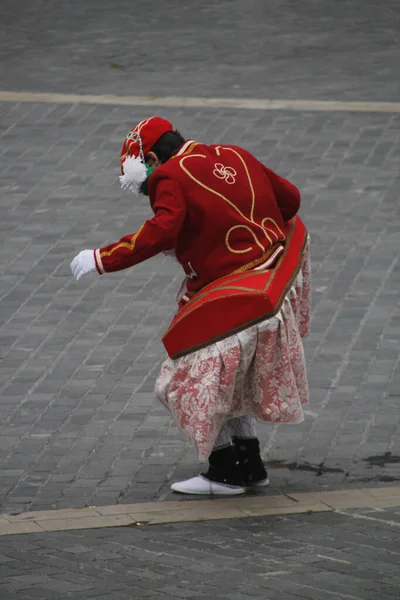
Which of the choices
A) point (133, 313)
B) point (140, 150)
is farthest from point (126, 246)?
point (133, 313)

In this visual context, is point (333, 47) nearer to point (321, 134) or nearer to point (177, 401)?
point (321, 134)

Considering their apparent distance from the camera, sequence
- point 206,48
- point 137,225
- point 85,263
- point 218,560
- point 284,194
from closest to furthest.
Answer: point 218,560 < point 85,263 < point 284,194 < point 137,225 < point 206,48

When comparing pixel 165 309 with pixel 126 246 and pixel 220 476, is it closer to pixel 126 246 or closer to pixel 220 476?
pixel 220 476

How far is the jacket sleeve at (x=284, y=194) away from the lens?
618cm

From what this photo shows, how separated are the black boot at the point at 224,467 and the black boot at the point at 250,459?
0.03 meters

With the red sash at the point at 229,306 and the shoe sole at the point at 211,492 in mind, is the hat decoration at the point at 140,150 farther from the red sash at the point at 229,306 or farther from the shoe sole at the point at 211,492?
the shoe sole at the point at 211,492

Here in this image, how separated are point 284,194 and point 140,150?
707mm

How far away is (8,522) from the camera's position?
5.82m

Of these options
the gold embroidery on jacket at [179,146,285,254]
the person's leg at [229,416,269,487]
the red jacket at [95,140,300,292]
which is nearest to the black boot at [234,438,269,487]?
the person's leg at [229,416,269,487]

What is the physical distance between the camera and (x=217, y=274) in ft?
19.5

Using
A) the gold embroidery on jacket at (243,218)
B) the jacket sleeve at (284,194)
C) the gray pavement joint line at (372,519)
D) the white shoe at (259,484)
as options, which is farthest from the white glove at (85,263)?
the gray pavement joint line at (372,519)

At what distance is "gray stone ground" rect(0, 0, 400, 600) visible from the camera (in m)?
5.38

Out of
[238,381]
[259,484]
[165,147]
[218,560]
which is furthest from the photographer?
[259,484]

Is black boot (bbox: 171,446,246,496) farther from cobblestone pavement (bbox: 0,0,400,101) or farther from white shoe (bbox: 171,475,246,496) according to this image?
cobblestone pavement (bbox: 0,0,400,101)
